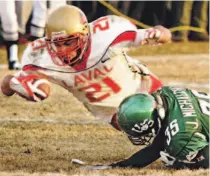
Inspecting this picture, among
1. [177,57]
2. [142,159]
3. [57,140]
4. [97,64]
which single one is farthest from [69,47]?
[177,57]

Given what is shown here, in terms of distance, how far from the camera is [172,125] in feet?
15.5

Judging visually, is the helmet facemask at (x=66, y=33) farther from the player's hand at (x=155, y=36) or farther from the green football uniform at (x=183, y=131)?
the green football uniform at (x=183, y=131)

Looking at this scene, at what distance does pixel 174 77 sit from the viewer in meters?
9.35

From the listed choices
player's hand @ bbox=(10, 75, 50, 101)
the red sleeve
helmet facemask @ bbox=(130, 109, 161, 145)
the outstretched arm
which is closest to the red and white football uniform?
the red sleeve

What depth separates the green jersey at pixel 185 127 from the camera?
186 inches

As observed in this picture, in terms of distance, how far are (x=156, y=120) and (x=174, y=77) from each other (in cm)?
466

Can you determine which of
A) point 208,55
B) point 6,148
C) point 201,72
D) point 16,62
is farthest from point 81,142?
point 208,55

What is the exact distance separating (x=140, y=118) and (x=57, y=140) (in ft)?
4.79

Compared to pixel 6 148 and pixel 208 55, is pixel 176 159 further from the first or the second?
pixel 208 55

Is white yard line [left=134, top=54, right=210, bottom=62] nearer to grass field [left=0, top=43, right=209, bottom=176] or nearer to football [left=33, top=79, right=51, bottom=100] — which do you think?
grass field [left=0, top=43, right=209, bottom=176]

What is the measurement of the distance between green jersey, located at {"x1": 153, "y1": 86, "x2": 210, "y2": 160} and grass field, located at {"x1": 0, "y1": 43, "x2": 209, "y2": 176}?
161 mm

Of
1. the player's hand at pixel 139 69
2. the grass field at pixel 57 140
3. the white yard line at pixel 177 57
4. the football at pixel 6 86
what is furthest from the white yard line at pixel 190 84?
the football at pixel 6 86

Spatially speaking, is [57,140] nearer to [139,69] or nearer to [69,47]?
[139,69]

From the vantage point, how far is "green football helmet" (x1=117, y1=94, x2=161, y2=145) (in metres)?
4.70
